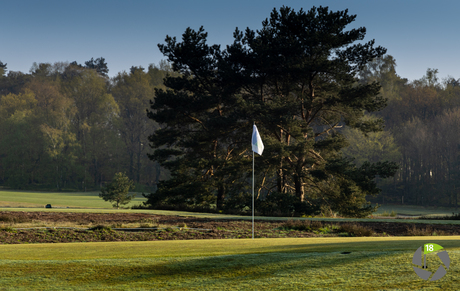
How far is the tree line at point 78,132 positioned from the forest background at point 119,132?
0.15 metres

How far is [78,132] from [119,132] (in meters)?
6.20

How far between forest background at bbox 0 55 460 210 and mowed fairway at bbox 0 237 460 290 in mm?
52006

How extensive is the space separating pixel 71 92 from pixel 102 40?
44.0 feet

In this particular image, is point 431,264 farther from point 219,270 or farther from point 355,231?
point 355,231

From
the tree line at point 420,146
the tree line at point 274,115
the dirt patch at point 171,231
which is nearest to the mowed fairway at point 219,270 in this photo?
the dirt patch at point 171,231

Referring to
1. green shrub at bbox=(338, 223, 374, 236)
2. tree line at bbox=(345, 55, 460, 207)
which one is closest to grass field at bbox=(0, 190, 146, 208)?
green shrub at bbox=(338, 223, 374, 236)

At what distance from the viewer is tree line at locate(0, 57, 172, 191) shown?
213 ft

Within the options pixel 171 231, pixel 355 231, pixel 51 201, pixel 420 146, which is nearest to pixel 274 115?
pixel 355 231

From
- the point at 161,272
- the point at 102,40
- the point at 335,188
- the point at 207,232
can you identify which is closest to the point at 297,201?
the point at 335,188

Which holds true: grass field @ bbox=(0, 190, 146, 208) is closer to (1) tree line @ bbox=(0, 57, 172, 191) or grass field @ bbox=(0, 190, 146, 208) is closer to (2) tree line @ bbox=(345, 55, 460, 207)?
(1) tree line @ bbox=(0, 57, 172, 191)

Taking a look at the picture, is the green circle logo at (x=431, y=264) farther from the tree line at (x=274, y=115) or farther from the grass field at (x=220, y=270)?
the tree line at (x=274, y=115)

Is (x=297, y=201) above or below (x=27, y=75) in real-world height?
below

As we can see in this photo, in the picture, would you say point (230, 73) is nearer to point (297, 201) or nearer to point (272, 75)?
point (272, 75)

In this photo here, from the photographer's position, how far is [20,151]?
213 ft
